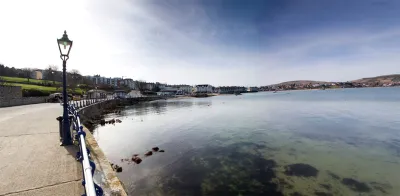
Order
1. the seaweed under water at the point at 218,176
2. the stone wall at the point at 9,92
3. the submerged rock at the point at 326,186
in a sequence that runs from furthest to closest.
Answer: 1. the stone wall at the point at 9,92
2. the submerged rock at the point at 326,186
3. the seaweed under water at the point at 218,176

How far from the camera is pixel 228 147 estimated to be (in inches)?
618

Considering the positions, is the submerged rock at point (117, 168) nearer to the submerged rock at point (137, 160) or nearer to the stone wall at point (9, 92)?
the submerged rock at point (137, 160)

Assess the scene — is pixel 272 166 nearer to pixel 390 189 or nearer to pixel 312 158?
pixel 312 158

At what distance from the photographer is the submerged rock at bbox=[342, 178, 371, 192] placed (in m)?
9.16

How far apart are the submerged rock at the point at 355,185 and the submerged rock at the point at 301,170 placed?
136 cm

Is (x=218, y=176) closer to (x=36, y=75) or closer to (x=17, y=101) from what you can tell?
(x=17, y=101)

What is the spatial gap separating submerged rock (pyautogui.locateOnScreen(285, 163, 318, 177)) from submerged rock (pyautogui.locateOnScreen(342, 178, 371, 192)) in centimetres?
136

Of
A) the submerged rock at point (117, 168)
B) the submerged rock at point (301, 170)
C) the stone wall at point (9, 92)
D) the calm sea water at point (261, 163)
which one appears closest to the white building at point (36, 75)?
the stone wall at point (9, 92)

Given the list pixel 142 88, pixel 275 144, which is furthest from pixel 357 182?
pixel 142 88

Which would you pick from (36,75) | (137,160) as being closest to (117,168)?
(137,160)

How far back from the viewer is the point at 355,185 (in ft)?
31.3

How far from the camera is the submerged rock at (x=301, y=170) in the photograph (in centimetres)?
1058

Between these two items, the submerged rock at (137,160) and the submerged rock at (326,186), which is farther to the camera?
the submerged rock at (137,160)

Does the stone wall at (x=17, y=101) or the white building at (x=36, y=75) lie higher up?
the white building at (x=36, y=75)
